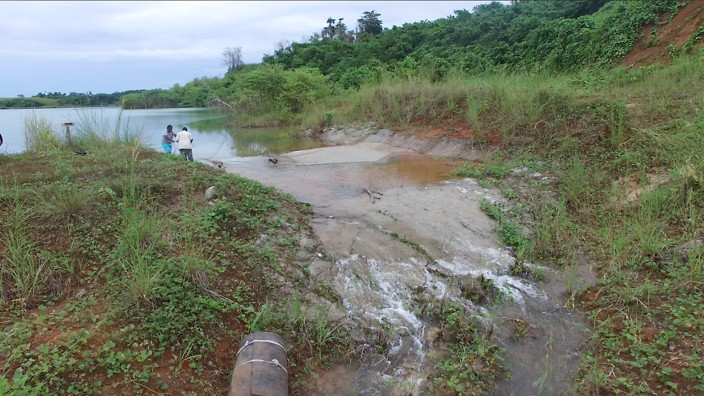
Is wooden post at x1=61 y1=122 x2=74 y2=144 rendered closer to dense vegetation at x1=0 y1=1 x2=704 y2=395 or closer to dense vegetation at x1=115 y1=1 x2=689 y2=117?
dense vegetation at x1=0 y1=1 x2=704 y2=395

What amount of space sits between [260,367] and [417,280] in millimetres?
2136

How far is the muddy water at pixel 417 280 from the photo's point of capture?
3.41m

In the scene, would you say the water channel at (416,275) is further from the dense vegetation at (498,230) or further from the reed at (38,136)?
the reed at (38,136)

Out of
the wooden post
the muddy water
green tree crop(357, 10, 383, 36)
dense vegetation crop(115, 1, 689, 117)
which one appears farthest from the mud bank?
green tree crop(357, 10, 383, 36)

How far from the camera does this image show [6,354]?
2699 millimetres

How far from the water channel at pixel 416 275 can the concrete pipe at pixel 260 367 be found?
15.6 inches

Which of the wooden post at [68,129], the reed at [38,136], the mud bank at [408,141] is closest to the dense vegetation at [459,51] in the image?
the wooden post at [68,129]

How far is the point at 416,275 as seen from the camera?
4594 mm

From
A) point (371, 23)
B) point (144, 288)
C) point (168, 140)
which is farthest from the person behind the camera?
point (371, 23)

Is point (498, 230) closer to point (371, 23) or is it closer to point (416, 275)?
point (416, 275)

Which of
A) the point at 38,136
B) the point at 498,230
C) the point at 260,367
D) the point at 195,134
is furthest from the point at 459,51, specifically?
the point at 260,367

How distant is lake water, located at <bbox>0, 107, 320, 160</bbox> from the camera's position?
26.1 feet

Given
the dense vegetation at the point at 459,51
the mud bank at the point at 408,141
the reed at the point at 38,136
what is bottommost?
the mud bank at the point at 408,141

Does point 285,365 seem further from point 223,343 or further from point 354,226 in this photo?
point 354,226
